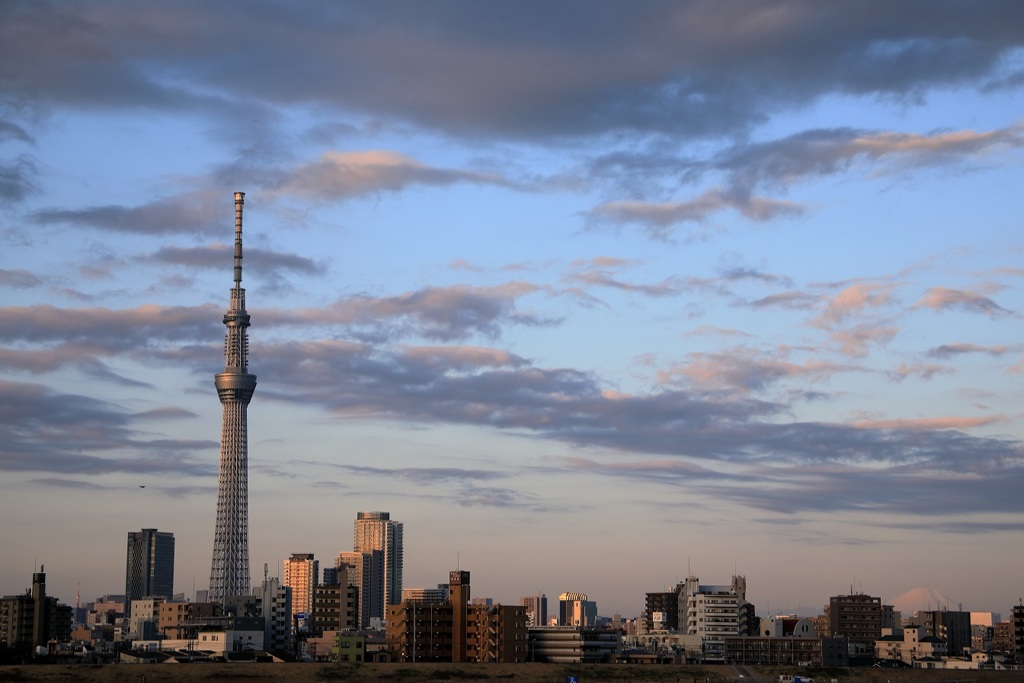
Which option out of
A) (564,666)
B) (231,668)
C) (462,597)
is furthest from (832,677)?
(231,668)

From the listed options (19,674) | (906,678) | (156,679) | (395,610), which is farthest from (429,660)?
(906,678)

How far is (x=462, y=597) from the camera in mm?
185875

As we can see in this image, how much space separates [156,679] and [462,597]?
4374 centimetres

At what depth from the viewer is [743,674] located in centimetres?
19300

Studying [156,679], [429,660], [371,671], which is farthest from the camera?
[429,660]

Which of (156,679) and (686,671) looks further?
(686,671)

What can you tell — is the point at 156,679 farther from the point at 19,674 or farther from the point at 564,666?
the point at 564,666

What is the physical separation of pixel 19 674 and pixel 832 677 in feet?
356

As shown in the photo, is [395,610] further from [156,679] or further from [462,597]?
[156,679]

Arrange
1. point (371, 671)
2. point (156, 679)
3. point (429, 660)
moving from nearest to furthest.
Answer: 1. point (156, 679)
2. point (371, 671)
3. point (429, 660)

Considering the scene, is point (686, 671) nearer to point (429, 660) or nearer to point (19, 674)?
point (429, 660)

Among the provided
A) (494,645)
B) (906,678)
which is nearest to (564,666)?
(494,645)

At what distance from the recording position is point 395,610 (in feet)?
620

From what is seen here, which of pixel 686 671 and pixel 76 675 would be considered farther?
pixel 686 671
